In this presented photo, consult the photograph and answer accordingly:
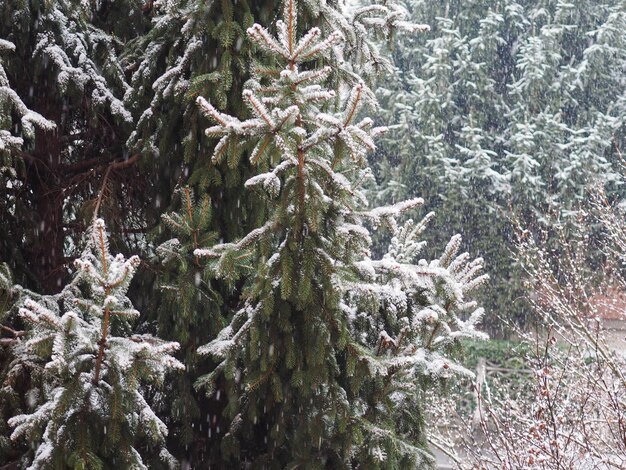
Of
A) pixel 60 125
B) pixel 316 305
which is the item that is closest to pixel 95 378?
pixel 316 305

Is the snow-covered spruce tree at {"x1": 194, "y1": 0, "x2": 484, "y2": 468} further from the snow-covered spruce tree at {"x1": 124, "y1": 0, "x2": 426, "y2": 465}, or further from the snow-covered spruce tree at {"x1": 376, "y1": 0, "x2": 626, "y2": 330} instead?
the snow-covered spruce tree at {"x1": 376, "y1": 0, "x2": 626, "y2": 330}

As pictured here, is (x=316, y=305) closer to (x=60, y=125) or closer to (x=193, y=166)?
(x=193, y=166)

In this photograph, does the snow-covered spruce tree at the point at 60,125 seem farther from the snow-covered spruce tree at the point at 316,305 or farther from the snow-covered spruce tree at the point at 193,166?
the snow-covered spruce tree at the point at 316,305

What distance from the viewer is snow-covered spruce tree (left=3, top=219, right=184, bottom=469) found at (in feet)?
8.43

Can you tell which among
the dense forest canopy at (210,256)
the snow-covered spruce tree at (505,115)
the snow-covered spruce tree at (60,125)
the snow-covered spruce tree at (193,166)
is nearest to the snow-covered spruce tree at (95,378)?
the dense forest canopy at (210,256)

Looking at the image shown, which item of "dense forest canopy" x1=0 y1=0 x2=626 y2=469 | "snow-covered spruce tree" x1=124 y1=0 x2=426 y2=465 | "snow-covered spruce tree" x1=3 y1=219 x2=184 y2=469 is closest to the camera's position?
"snow-covered spruce tree" x1=3 y1=219 x2=184 y2=469

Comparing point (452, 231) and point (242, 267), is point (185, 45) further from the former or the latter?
point (452, 231)

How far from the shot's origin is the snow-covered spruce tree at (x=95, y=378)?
2.57 metres

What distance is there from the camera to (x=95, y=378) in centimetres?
274

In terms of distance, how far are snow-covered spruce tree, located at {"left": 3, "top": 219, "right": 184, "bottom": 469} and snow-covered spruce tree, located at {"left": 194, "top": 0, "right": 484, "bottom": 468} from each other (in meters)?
→ 0.54

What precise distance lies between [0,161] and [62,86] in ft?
1.99

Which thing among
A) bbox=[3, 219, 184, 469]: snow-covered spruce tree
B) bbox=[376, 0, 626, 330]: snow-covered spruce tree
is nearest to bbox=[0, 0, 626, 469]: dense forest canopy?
bbox=[3, 219, 184, 469]: snow-covered spruce tree

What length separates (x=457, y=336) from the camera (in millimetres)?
3559

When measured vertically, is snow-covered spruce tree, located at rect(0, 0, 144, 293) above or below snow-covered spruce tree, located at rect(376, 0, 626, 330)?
above
